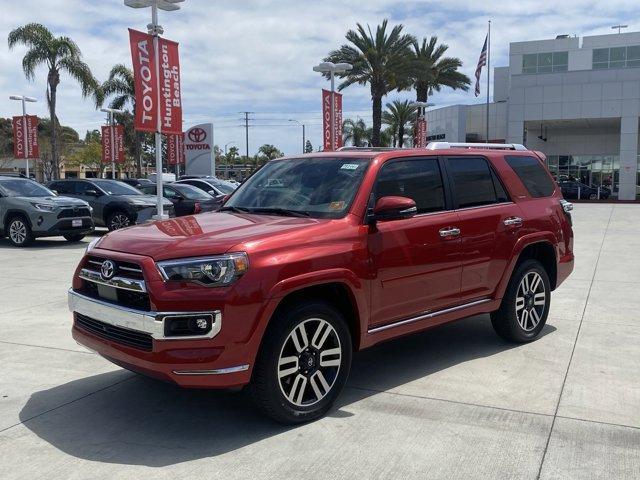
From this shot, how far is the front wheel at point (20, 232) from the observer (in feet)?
46.1

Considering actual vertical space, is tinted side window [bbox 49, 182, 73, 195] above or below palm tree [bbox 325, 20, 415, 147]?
below

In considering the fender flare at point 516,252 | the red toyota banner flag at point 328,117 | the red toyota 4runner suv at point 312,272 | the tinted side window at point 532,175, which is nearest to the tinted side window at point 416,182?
the red toyota 4runner suv at point 312,272

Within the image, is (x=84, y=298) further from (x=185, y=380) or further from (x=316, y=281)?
(x=316, y=281)

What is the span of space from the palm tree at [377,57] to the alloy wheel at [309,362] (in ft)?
90.9

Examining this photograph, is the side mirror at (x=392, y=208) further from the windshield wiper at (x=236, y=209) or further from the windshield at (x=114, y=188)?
the windshield at (x=114, y=188)

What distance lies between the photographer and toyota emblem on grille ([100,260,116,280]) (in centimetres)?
403

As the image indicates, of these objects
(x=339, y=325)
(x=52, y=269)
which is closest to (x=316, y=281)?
(x=339, y=325)

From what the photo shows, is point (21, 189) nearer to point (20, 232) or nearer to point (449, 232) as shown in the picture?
point (20, 232)

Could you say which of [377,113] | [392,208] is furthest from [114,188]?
[377,113]

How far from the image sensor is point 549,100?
40188 millimetres

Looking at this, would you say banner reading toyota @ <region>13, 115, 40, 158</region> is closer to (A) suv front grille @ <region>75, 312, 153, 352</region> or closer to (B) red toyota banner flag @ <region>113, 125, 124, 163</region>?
(B) red toyota banner flag @ <region>113, 125, 124, 163</region>

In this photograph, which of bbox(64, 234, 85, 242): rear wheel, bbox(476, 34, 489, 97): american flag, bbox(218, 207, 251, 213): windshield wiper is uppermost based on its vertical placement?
bbox(476, 34, 489, 97): american flag

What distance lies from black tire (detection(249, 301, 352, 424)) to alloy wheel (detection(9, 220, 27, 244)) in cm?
1196

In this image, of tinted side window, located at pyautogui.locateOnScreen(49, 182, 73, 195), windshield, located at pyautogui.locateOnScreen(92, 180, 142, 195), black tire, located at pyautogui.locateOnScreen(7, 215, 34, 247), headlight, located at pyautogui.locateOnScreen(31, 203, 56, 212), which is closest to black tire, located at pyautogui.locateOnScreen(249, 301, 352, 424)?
headlight, located at pyautogui.locateOnScreen(31, 203, 56, 212)
